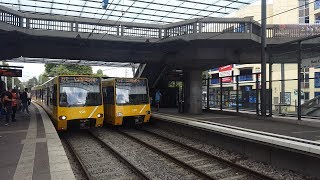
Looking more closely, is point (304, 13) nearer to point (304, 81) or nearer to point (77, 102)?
point (304, 81)

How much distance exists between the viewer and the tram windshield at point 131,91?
1588 centimetres

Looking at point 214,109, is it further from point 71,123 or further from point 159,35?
point 71,123

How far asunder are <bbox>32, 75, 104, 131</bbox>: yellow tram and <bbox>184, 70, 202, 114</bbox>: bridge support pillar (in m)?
8.41

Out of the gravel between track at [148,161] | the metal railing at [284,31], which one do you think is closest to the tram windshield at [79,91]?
the gravel between track at [148,161]

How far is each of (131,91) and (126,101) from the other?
0.60 metres

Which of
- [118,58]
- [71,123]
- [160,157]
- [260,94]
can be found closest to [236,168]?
[160,157]

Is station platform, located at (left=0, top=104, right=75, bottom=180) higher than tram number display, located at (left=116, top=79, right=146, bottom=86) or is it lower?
lower

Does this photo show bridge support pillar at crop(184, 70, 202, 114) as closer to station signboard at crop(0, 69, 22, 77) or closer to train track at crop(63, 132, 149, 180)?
train track at crop(63, 132, 149, 180)

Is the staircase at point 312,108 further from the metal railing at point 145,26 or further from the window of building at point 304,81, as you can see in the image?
the metal railing at point 145,26

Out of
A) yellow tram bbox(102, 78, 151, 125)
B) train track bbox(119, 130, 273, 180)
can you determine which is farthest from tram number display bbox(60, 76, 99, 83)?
train track bbox(119, 130, 273, 180)

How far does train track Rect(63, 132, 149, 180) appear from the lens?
27.8 feet

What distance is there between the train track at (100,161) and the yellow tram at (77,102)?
34.9 inches

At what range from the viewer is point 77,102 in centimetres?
1405

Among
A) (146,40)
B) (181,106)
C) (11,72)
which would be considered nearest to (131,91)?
(146,40)
